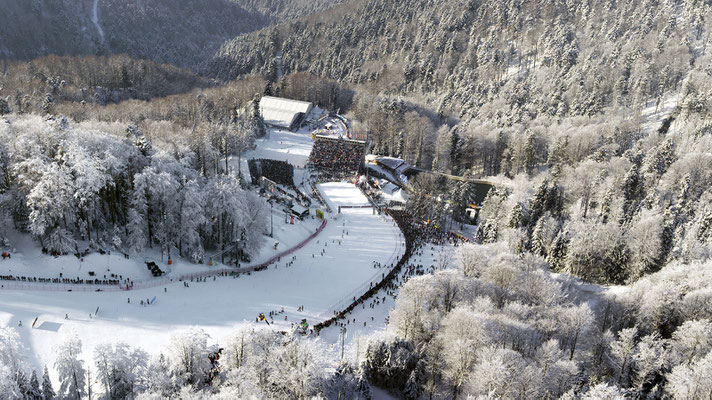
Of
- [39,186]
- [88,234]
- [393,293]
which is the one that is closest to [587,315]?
[393,293]

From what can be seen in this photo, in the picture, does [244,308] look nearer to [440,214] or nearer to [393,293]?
[393,293]

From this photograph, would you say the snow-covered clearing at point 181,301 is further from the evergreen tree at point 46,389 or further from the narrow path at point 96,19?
the narrow path at point 96,19

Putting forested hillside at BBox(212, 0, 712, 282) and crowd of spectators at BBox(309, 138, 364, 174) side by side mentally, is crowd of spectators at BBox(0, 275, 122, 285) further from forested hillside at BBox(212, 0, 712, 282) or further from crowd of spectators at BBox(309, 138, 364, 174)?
crowd of spectators at BBox(309, 138, 364, 174)

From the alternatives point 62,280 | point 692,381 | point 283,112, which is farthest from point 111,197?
point 283,112

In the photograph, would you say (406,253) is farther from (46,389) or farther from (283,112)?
(283,112)

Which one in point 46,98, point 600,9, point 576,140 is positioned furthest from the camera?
point 600,9

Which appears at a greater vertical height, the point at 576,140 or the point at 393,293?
the point at 576,140

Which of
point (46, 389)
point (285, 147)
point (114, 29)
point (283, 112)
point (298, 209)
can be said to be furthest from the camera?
point (114, 29)
